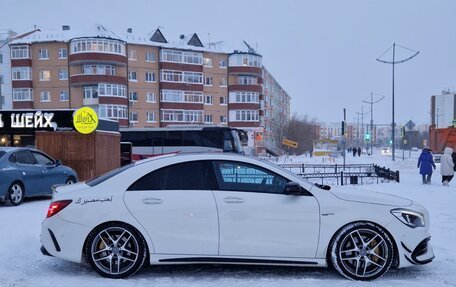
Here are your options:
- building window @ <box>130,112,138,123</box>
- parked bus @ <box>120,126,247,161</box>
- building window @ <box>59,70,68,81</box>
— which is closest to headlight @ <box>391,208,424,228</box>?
parked bus @ <box>120,126,247,161</box>

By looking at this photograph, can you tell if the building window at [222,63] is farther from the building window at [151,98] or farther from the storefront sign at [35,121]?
the storefront sign at [35,121]

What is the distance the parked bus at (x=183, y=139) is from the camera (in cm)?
2677

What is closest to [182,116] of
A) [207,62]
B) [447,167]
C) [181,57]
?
[181,57]

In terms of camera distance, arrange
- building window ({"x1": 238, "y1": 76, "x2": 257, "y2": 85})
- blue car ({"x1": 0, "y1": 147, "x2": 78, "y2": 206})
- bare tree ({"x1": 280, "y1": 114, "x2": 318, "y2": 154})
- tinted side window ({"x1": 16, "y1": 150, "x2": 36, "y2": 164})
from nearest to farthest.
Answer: blue car ({"x1": 0, "y1": 147, "x2": 78, "y2": 206}), tinted side window ({"x1": 16, "y1": 150, "x2": 36, "y2": 164}), building window ({"x1": 238, "y1": 76, "x2": 257, "y2": 85}), bare tree ({"x1": 280, "y1": 114, "x2": 318, "y2": 154})

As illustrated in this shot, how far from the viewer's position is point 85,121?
696 inches

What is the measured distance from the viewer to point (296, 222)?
4918 millimetres

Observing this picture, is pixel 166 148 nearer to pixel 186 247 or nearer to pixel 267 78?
pixel 186 247

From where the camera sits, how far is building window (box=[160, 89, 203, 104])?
56344mm

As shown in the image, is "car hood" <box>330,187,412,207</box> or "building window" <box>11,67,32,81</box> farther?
"building window" <box>11,67,32,81</box>

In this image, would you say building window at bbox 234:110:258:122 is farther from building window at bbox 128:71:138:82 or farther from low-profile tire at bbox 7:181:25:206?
low-profile tire at bbox 7:181:25:206

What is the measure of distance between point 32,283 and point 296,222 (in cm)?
303

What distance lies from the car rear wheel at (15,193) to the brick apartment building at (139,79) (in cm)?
4046

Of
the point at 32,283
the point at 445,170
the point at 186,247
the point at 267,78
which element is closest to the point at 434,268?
the point at 186,247

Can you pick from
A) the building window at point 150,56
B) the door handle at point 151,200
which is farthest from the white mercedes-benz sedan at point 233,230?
the building window at point 150,56
